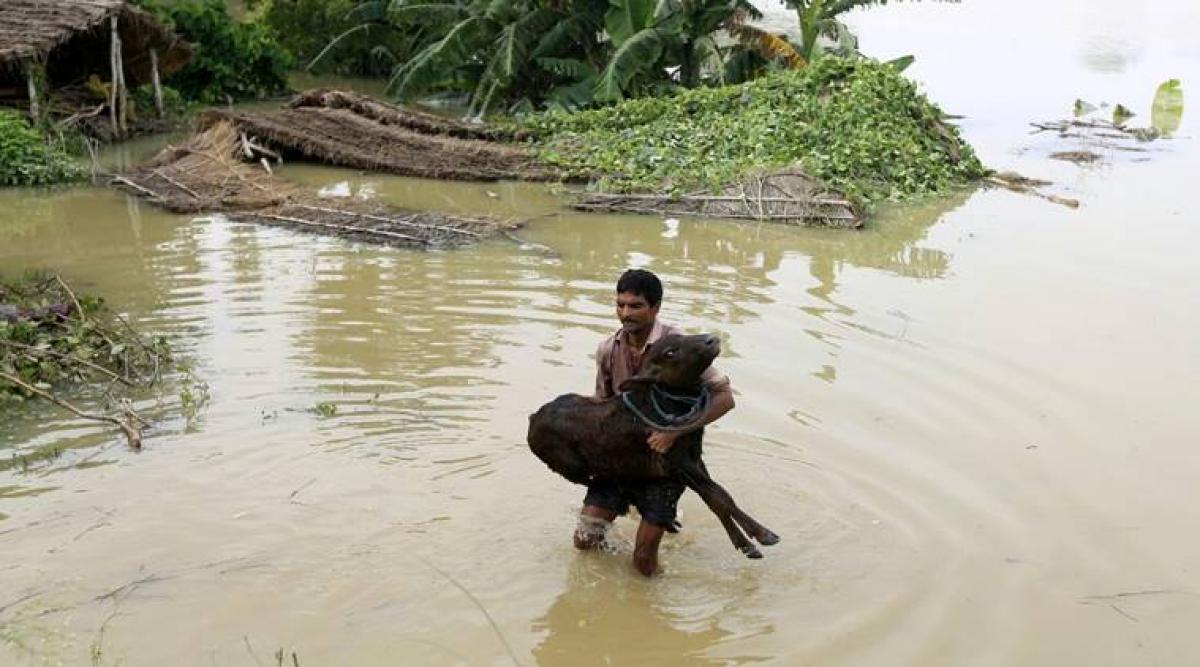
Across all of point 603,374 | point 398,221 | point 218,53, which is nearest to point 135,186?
point 398,221

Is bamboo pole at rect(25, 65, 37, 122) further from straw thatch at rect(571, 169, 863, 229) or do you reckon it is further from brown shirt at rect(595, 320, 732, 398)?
brown shirt at rect(595, 320, 732, 398)

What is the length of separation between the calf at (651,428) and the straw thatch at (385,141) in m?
9.07

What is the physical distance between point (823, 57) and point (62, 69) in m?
10.6

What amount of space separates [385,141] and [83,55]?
17.2 ft

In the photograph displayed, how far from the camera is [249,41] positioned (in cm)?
1880

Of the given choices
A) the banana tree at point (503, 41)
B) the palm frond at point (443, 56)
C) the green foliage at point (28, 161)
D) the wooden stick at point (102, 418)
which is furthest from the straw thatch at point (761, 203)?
the wooden stick at point (102, 418)

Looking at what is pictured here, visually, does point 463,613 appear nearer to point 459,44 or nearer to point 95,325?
point 95,325

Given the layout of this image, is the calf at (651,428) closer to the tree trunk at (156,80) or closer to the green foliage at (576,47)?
the green foliage at (576,47)

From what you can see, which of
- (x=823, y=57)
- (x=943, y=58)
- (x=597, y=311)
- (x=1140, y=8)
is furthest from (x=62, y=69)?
(x=1140, y=8)

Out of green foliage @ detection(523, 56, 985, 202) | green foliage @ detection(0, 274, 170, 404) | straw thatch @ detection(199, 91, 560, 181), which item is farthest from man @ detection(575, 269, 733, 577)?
straw thatch @ detection(199, 91, 560, 181)

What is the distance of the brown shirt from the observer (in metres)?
4.16

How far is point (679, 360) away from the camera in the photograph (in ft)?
13.1

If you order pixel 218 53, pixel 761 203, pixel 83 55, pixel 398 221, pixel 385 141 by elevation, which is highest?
pixel 218 53

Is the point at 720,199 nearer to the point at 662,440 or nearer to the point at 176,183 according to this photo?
the point at 176,183
